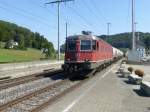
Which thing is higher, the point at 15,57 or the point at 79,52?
the point at 79,52

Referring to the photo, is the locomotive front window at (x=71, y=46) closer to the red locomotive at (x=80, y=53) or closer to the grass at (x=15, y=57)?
the red locomotive at (x=80, y=53)

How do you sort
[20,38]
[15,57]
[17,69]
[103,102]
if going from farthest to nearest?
[20,38] < [15,57] < [17,69] < [103,102]

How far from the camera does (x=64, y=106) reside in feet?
42.9

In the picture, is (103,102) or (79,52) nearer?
(103,102)

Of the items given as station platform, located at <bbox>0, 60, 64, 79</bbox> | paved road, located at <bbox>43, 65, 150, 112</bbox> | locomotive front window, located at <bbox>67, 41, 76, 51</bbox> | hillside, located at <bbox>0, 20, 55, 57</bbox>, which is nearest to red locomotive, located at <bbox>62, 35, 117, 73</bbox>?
locomotive front window, located at <bbox>67, 41, 76, 51</bbox>

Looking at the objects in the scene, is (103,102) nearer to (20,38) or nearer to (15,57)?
(15,57)

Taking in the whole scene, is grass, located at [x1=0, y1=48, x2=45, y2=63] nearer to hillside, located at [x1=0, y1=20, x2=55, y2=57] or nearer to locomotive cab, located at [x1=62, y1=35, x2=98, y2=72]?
hillside, located at [x1=0, y1=20, x2=55, y2=57]

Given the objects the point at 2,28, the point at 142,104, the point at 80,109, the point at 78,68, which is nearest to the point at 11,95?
the point at 80,109

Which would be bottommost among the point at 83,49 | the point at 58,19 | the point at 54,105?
the point at 54,105

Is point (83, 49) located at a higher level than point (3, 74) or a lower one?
higher

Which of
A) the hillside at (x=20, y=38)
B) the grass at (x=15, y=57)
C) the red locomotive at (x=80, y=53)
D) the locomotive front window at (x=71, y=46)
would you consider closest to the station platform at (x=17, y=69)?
the red locomotive at (x=80, y=53)

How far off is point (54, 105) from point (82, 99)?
1834 mm

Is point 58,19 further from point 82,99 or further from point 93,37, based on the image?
point 82,99

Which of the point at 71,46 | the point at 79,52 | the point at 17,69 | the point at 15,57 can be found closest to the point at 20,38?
the point at 15,57
